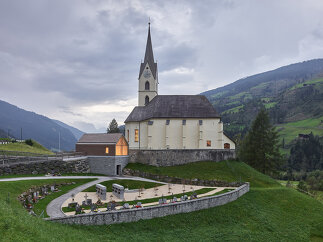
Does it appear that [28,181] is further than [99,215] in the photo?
Yes

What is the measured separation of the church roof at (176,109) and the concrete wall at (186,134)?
1153mm

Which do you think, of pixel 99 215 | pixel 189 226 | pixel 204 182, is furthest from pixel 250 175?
pixel 99 215

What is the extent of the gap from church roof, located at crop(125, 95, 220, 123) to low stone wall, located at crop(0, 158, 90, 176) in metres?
16.5

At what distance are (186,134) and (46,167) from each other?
91.7 feet

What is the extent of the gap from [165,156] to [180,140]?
5368 mm

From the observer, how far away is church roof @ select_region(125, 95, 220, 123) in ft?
176

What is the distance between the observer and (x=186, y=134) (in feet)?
173

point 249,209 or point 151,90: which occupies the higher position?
point 151,90

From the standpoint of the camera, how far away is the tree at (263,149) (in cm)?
5631

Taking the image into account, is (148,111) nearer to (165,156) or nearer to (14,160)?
(165,156)

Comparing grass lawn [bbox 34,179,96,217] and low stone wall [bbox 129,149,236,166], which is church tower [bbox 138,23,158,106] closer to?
low stone wall [bbox 129,149,236,166]

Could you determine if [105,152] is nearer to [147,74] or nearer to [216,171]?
[216,171]

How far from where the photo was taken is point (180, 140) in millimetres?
53031

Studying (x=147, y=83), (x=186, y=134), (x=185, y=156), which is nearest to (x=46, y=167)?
(x=185, y=156)
